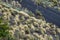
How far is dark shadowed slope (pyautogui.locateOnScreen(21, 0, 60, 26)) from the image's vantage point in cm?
1157

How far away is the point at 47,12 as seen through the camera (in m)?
12.1

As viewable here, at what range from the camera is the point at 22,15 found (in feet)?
36.2

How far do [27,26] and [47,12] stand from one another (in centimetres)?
226

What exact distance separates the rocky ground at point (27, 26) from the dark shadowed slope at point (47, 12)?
41 cm

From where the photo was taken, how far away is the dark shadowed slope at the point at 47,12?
11.6 m

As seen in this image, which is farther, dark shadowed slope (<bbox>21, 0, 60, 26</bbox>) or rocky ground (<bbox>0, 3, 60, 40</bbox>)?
dark shadowed slope (<bbox>21, 0, 60, 26</bbox>)

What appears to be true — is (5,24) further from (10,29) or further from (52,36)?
(52,36)

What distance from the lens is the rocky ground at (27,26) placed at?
9602 mm

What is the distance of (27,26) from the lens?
1015 centimetres

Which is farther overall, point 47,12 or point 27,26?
point 47,12

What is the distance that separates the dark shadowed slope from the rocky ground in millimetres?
411

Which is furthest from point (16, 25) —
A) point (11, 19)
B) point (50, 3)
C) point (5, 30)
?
point (50, 3)

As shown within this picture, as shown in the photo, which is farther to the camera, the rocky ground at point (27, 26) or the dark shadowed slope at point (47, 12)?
the dark shadowed slope at point (47, 12)

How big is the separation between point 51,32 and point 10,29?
1975 mm
